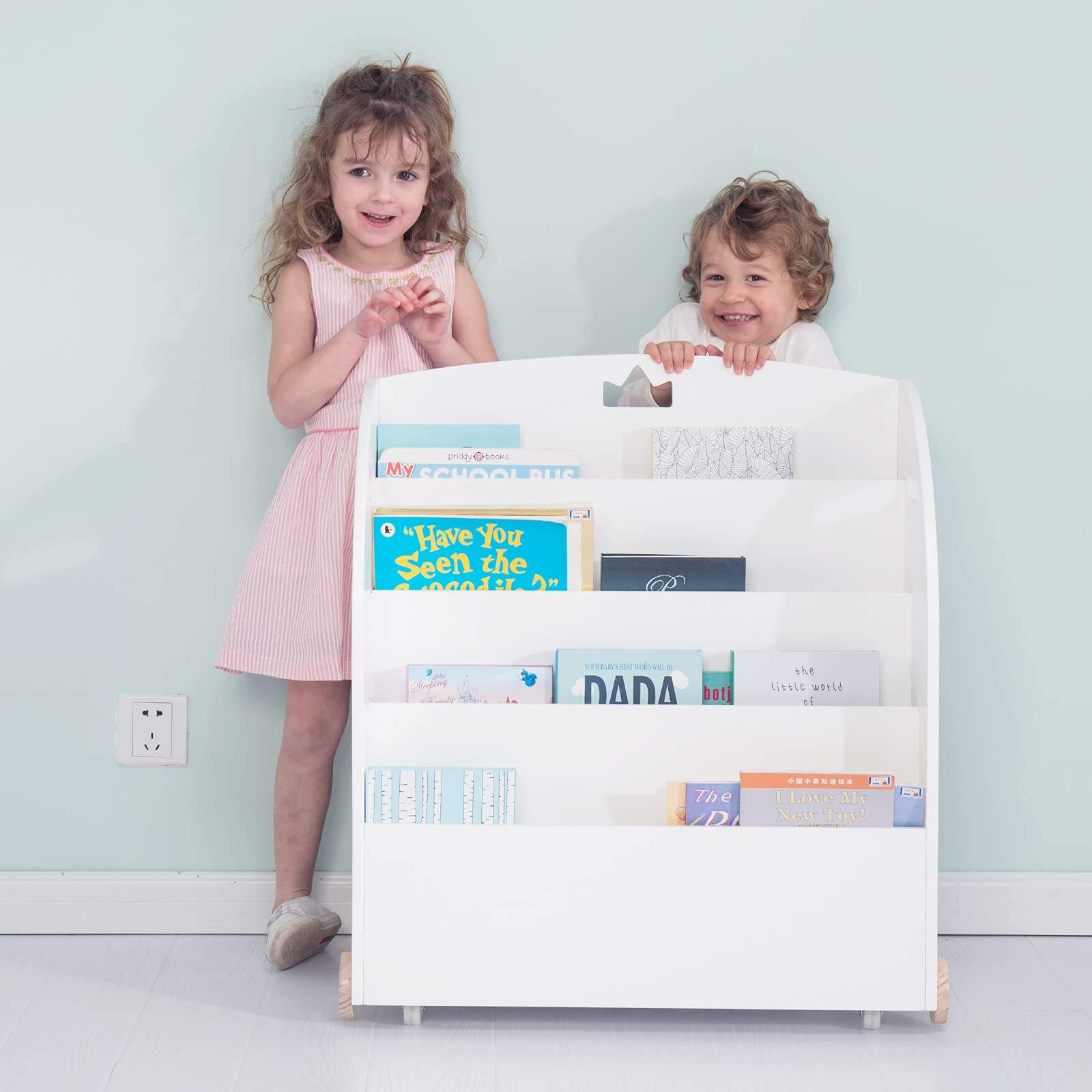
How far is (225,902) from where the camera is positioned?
5.26 ft

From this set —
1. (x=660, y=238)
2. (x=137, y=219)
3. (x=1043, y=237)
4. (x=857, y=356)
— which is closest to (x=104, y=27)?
(x=137, y=219)

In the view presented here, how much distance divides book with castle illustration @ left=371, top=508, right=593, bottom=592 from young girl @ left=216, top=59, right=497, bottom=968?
201mm

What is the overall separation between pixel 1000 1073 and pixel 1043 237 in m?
1.07

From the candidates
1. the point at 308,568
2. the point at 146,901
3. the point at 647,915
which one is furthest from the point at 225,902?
the point at 647,915

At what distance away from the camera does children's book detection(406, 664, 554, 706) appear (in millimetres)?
1288

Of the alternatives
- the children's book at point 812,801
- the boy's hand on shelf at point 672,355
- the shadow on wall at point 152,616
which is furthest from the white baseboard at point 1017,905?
the shadow on wall at point 152,616

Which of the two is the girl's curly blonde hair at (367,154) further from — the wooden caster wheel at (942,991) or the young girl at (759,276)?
the wooden caster wheel at (942,991)

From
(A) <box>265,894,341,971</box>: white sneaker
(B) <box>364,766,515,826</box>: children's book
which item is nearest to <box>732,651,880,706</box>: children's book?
(B) <box>364,766,515,826</box>: children's book

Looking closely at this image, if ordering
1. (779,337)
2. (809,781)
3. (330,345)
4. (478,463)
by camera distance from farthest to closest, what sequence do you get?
(779,337)
(330,345)
(478,463)
(809,781)

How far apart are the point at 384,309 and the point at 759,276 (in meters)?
0.50

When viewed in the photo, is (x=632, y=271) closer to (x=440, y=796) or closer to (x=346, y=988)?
(x=440, y=796)

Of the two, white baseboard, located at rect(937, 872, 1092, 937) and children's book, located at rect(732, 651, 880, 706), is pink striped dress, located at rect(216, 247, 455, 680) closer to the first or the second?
children's book, located at rect(732, 651, 880, 706)

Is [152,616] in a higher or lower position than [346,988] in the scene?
higher

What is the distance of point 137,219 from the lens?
156 centimetres
